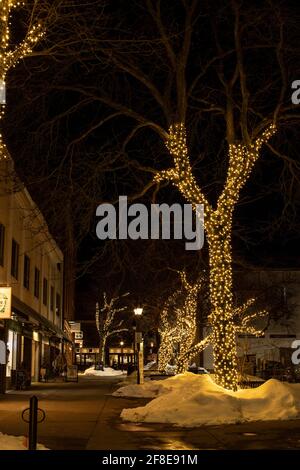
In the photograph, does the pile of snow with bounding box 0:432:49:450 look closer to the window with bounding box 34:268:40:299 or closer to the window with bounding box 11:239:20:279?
the window with bounding box 11:239:20:279

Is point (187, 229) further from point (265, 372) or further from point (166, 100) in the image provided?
point (265, 372)

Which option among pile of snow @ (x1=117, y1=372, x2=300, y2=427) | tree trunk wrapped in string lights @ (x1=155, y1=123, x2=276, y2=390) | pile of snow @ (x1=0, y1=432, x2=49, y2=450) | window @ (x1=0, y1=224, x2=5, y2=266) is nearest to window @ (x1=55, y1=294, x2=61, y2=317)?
window @ (x1=0, y1=224, x2=5, y2=266)

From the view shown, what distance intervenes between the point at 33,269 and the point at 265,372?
14689 mm

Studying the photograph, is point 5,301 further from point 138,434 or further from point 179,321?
point 179,321

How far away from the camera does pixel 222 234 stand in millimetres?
19609

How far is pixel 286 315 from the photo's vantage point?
64.2m

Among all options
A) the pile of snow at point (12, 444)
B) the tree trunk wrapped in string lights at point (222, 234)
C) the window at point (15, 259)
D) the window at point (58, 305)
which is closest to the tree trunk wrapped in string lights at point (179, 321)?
the window at point (15, 259)

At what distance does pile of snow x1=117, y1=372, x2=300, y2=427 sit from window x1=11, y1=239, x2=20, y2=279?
51.9 feet

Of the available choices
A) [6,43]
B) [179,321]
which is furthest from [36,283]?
[6,43]

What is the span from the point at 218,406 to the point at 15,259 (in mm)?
18691

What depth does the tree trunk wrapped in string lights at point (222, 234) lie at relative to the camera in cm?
1930

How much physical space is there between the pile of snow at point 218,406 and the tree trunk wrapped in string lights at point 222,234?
156 centimetres

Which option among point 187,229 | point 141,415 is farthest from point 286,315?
point 141,415

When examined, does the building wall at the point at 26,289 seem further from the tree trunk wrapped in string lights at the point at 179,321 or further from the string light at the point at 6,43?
the tree trunk wrapped in string lights at the point at 179,321
